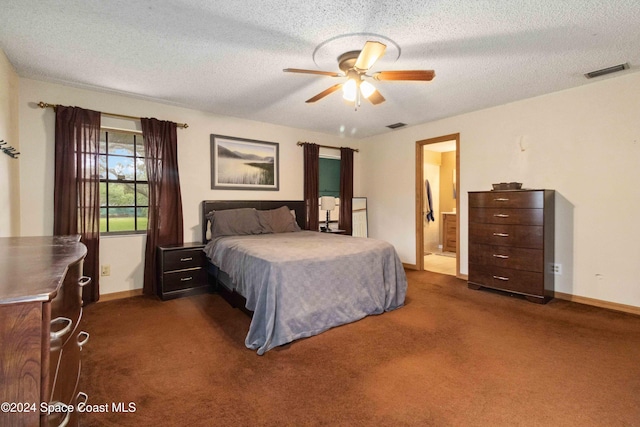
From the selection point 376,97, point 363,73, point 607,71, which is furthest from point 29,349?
point 607,71

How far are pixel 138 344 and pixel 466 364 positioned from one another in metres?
2.56

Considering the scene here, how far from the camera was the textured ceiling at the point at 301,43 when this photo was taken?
6.64ft

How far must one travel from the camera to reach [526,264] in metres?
3.48

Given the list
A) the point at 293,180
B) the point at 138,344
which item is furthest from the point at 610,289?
the point at 138,344

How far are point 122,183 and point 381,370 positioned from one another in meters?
3.67

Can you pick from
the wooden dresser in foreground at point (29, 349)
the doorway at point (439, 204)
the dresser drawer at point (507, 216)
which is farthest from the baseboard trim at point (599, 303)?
the wooden dresser in foreground at point (29, 349)

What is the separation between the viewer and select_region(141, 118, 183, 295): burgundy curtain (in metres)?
3.76

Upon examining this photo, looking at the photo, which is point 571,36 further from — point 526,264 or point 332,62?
point 526,264

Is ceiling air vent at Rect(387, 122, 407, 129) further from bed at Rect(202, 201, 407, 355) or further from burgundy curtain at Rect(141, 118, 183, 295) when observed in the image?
burgundy curtain at Rect(141, 118, 183, 295)

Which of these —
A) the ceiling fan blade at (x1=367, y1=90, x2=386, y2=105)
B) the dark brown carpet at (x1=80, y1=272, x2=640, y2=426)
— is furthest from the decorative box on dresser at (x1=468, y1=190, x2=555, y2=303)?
the ceiling fan blade at (x1=367, y1=90, x2=386, y2=105)

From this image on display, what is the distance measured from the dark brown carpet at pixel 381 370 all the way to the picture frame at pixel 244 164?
6.81 feet

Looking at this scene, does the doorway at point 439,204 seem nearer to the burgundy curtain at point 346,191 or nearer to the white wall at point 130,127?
the burgundy curtain at point 346,191

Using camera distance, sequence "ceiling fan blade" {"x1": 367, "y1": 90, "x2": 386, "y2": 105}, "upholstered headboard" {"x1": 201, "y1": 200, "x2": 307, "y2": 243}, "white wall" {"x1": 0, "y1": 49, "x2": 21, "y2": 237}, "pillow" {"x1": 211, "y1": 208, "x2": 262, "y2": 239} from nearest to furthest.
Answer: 1. "white wall" {"x1": 0, "y1": 49, "x2": 21, "y2": 237}
2. "ceiling fan blade" {"x1": 367, "y1": 90, "x2": 386, "y2": 105}
3. "pillow" {"x1": 211, "y1": 208, "x2": 262, "y2": 239}
4. "upholstered headboard" {"x1": 201, "y1": 200, "x2": 307, "y2": 243}

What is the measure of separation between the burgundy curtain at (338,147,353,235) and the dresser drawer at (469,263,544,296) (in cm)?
233
